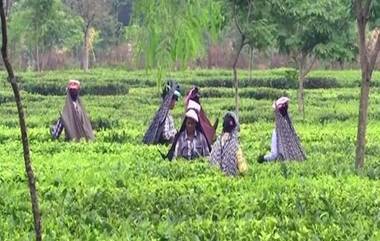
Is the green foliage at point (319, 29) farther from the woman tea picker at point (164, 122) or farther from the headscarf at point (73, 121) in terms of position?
Result: the headscarf at point (73, 121)

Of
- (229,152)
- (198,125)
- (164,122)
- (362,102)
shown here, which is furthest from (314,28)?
(229,152)

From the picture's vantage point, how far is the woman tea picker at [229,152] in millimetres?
8758

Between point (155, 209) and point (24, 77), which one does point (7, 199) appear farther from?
point (24, 77)

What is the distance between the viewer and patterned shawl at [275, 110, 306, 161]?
10.3 metres

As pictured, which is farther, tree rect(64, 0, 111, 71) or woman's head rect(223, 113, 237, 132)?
tree rect(64, 0, 111, 71)

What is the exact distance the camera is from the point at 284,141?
1031cm

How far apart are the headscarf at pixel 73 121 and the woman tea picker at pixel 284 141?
3.46 meters

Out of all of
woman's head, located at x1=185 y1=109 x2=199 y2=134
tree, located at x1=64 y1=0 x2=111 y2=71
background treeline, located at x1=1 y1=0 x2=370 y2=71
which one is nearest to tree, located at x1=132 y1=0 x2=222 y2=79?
woman's head, located at x1=185 y1=109 x2=199 y2=134

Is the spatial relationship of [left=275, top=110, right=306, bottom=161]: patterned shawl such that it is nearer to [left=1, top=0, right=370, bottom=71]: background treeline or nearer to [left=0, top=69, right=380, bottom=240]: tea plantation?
[left=0, top=69, right=380, bottom=240]: tea plantation

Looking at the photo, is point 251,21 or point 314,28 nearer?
point 251,21

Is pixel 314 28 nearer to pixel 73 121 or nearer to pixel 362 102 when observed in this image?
pixel 73 121

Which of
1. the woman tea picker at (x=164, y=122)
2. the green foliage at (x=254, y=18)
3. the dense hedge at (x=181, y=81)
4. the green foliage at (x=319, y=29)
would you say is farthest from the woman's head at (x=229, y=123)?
the dense hedge at (x=181, y=81)

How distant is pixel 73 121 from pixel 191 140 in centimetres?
295

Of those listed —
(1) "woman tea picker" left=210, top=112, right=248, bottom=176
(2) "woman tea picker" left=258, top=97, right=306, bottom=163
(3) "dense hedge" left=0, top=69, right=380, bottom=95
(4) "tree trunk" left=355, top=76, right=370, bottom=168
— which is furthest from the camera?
(3) "dense hedge" left=0, top=69, right=380, bottom=95
